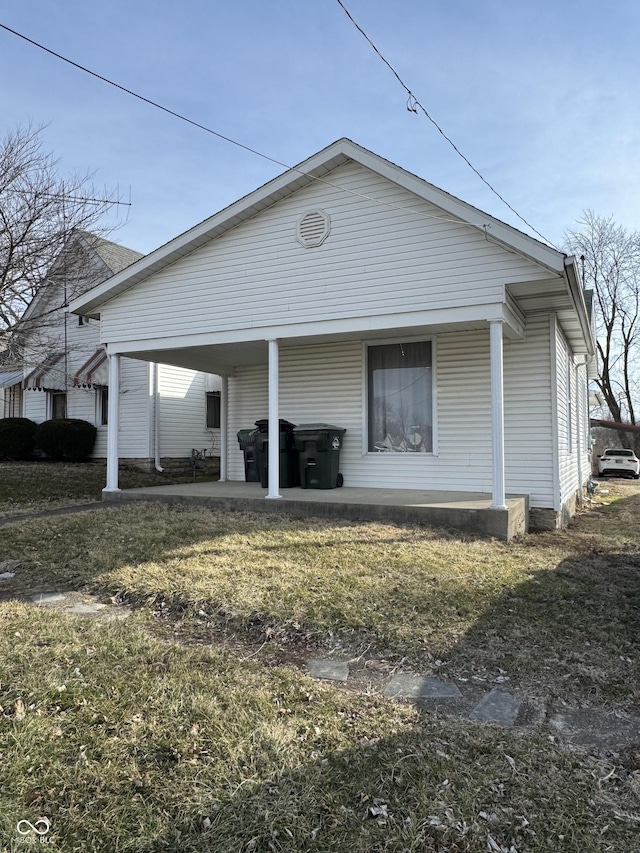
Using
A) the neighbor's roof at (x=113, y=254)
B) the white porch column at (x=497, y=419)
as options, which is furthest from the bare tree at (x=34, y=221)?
the white porch column at (x=497, y=419)

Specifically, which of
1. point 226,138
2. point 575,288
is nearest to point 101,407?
point 226,138

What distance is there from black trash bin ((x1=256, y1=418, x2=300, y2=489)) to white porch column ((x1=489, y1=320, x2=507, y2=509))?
3692mm

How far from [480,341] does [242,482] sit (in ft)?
18.2

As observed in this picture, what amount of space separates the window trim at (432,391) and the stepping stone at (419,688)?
605 centimetres

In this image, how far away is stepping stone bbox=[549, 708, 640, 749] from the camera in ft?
9.15

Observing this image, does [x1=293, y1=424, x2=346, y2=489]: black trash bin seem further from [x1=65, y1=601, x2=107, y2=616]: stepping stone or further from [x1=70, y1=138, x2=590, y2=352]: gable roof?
[x1=65, y1=601, x2=107, y2=616]: stepping stone

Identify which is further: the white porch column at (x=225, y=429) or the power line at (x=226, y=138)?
the white porch column at (x=225, y=429)

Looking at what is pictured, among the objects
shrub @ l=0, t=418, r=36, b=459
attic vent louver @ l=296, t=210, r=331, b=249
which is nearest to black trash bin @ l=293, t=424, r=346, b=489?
attic vent louver @ l=296, t=210, r=331, b=249

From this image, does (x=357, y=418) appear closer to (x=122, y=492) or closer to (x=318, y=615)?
(x=122, y=492)

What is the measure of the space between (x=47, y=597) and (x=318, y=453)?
5.19m

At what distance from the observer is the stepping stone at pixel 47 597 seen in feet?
16.0

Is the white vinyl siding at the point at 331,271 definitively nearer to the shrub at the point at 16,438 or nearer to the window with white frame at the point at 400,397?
the window with white frame at the point at 400,397

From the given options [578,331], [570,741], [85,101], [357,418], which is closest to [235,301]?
[357,418]

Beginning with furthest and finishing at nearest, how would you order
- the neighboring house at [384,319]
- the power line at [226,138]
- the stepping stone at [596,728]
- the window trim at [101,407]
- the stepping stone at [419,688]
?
1. the window trim at [101,407]
2. the neighboring house at [384,319]
3. the power line at [226,138]
4. the stepping stone at [419,688]
5. the stepping stone at [596,728]
